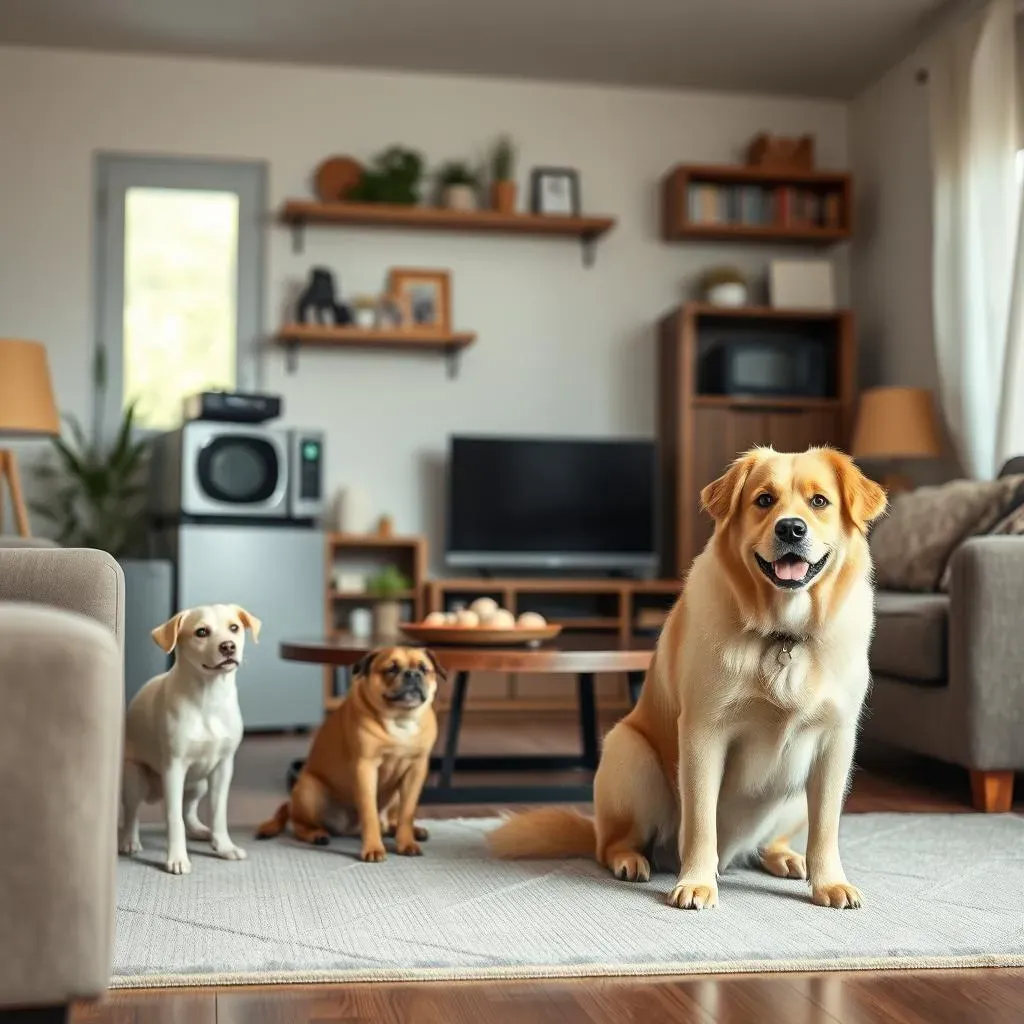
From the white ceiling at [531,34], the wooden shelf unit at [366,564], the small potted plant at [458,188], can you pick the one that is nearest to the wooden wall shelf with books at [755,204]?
the white ceiling at [531,34]

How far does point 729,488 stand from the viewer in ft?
7.03

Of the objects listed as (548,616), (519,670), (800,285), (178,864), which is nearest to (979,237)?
(800,285)

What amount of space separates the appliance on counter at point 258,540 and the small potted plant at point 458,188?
1.26m

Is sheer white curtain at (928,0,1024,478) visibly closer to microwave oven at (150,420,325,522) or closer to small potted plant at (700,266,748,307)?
small potted plant at (700,266,748,307)

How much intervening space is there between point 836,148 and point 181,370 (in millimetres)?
3078

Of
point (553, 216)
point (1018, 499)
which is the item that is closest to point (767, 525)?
point (1018, 499)

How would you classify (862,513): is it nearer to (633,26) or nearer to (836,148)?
(633,26)

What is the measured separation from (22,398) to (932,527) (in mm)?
2992

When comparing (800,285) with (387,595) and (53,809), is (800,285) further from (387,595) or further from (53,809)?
(53,809)

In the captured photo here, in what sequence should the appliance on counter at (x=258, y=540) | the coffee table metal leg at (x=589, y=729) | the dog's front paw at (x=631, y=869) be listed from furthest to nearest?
the appliance on counter at (x=258, y=540) < the coffee table metal leg at (x=589, y=729) < the dog's front paw at (x=631, y=869)

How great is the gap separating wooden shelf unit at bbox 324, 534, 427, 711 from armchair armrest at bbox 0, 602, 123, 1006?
12.8 ft

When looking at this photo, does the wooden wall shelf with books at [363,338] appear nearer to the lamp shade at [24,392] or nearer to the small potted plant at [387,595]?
the small potted plant at [387,595]

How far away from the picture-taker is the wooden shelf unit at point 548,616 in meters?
5.28

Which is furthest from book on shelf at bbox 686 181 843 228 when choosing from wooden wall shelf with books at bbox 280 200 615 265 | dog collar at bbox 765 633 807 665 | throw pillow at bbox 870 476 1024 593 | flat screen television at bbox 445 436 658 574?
dog collar at bbox 765 633 807 665
